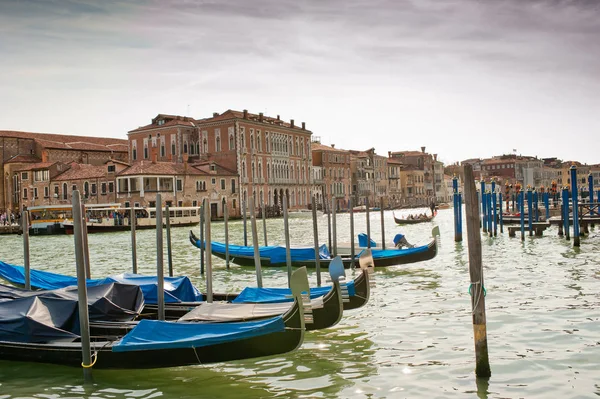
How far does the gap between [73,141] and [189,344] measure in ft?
139

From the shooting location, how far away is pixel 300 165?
4900cm

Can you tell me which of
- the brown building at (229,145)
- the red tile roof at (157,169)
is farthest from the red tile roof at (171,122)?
the red tile roof at (157,169)

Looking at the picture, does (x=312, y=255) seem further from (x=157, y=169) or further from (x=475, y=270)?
(x=157, y=169)

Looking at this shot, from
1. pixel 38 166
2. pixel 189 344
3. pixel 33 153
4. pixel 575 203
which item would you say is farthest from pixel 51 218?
pixel 189 344

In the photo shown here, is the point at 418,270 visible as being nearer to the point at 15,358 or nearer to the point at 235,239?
the point at 15,358

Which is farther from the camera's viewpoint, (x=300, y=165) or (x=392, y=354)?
(x=300, y=165)

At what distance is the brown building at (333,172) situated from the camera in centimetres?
5348

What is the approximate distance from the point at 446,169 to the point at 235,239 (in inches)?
2817

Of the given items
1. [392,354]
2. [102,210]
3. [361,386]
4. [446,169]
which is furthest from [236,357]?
[446,169]

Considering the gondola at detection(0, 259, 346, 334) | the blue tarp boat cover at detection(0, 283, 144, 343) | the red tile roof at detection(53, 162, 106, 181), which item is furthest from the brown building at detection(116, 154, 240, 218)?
the blue tarp boat cover at detection(0, 283, 144, 343)

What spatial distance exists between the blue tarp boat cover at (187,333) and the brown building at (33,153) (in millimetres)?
36243

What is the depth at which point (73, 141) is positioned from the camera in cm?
4462

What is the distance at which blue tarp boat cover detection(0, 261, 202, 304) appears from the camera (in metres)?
7.25

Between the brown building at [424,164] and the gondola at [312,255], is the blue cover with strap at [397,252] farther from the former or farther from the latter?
the brown building at [424,164]
